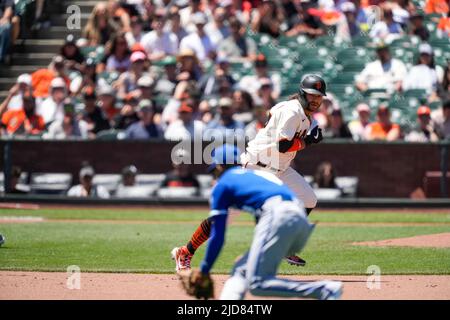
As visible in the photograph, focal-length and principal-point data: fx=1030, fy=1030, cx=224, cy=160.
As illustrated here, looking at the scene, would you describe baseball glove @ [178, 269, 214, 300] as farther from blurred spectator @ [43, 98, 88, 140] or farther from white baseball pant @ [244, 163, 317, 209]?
blurred spectator @ [43, 98, 88, 140]

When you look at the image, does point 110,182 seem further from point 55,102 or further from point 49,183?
point 55,102

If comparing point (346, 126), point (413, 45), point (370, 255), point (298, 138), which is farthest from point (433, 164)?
Answer: point (298, 138)

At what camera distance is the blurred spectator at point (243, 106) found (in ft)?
58.6

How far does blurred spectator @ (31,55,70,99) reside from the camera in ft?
66.3

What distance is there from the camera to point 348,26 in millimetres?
19922

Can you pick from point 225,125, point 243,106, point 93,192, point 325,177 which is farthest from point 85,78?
point 325,177

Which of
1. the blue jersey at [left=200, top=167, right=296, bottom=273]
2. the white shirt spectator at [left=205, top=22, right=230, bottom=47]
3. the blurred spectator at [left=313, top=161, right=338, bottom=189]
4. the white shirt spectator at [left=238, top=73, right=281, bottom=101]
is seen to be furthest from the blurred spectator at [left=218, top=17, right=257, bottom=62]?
the blue jersey at [left=200, top=167, right=296, bottom=273]

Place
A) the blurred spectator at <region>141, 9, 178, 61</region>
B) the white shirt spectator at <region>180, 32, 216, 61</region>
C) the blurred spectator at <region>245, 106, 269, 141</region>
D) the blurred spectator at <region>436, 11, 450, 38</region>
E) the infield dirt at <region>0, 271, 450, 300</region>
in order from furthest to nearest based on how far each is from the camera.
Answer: the blurred spectator at <region>141, 9, 178, 61</region>, the white shirt spectator at <region>180, 32, 216, 61</region>, the blurred spectator at <region>436, 11, 450, 38</region>, the blurred spectator at <region>245, 106, 269, 141</region>, the infield dirt at <region>0, 271, 450, 300</region>

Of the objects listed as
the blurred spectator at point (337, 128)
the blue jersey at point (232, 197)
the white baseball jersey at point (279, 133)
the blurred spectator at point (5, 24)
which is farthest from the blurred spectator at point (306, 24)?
the blue jersey at point (232, 197)

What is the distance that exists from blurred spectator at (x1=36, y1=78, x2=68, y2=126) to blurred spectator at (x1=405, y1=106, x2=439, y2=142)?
21.2 feet

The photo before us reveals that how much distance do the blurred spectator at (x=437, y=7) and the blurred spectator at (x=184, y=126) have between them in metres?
5.45

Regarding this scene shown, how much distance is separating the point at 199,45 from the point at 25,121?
3.67 metres

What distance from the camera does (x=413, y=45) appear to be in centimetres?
1927

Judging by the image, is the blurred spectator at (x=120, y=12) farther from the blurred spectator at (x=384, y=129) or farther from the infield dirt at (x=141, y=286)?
the infield dirt at (x=141, y=286)
